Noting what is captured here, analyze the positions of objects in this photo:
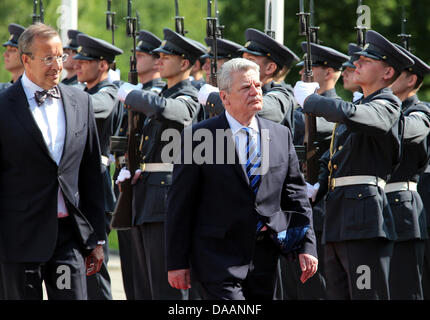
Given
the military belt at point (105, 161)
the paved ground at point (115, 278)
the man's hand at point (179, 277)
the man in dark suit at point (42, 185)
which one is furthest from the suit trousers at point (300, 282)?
the man in dark suit at point (42, 185)

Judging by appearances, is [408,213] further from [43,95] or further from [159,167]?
[43,95]

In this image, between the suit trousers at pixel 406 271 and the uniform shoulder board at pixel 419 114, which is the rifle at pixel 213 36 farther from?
the suit trousers at pixel 406 271

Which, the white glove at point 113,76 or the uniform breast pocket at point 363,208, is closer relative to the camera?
the uniform breast pocket at point 363,208

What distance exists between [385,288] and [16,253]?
267 cm

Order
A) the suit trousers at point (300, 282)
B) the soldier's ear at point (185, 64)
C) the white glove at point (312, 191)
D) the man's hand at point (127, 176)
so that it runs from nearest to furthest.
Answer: the white glove at point (312, 191) < the man's hand at point (127, 176) < the soldier's ear at point (185, 64) < the suit trousers at point (300, 282)

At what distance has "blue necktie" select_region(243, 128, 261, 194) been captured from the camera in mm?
5648

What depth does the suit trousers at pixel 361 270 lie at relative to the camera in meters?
6.88

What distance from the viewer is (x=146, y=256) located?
316 inches

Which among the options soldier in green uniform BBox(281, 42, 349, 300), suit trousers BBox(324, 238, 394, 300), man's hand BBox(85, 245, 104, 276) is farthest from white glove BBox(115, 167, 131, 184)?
man's hand BBox(85, 245, 104, 276)

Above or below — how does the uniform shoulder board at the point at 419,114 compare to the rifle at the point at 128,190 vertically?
above

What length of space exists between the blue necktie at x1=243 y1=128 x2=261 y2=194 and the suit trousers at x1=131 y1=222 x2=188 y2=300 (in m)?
2.35

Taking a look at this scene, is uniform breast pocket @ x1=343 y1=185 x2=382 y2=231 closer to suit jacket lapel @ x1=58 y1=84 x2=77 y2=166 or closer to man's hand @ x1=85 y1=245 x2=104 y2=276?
man's hand @ x1=85 y1=245 x2=104 y2=276

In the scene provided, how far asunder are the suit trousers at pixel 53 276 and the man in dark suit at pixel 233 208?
0.50m
